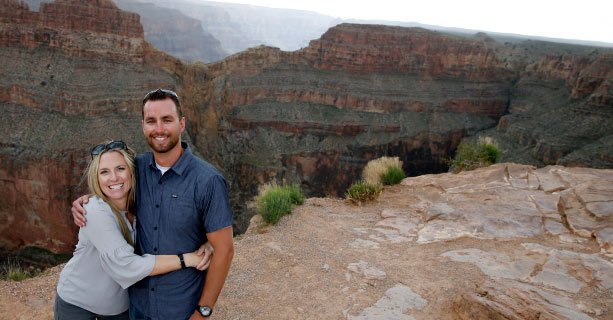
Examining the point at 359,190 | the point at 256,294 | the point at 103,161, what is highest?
the point at 103,161

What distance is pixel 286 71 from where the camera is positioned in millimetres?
39125

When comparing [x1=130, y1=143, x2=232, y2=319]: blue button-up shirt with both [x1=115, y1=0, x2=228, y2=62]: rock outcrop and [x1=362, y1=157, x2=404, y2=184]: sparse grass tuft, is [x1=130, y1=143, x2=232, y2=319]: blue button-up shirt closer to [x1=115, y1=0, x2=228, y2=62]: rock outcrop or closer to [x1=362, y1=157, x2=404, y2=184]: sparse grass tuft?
[x1=362, y1=157, x2=404, y2=184]: sparse grass tuft

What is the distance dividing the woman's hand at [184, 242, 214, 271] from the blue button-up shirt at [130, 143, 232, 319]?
0.06 metres

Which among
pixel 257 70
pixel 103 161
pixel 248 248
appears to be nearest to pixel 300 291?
pixel 248 248

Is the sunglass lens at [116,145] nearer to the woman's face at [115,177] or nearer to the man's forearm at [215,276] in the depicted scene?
the woman's face at [115,177]

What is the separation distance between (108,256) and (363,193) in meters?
6.35

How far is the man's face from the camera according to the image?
2.81 meters

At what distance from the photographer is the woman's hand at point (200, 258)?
9.34ft

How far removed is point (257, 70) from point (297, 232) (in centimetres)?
3302

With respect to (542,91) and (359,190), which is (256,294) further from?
(542,91)

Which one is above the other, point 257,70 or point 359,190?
point 257,70

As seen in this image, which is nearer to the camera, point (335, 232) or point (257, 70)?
point (335, 232)

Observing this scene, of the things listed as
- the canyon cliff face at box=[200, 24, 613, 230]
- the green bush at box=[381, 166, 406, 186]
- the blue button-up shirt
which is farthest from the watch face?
the canyon cliff face at box=[200, 24, 613, 230]

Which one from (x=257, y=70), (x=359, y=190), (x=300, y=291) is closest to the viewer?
(x=300, y=291)
